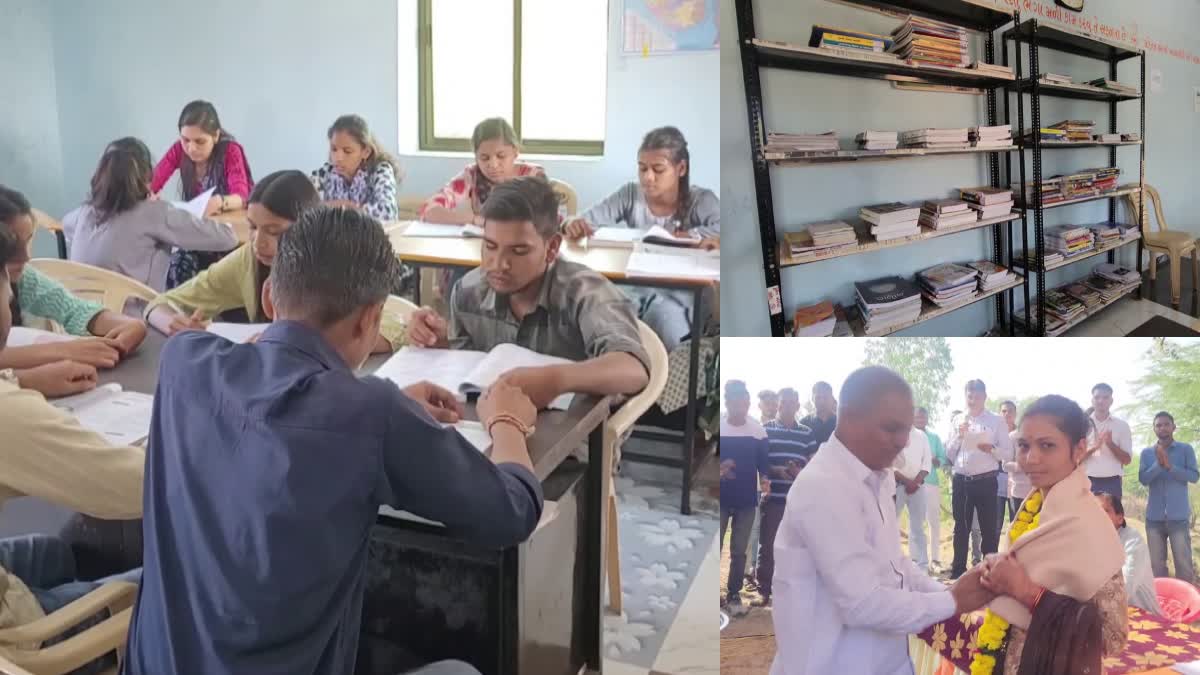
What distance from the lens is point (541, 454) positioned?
1555 mm

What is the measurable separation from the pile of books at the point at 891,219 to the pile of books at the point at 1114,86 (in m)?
0.40

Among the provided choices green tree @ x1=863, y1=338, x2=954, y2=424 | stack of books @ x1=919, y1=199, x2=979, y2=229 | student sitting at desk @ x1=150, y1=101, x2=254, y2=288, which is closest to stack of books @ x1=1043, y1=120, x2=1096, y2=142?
stack of books @ x1=919, y1=199, x2=979, y2=229

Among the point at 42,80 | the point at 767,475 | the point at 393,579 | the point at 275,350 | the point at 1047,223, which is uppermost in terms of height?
the point at 42,80

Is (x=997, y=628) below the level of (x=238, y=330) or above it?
below

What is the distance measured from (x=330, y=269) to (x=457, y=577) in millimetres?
730

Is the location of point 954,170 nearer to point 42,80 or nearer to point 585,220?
point 585,220

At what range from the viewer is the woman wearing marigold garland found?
1813 millimetres

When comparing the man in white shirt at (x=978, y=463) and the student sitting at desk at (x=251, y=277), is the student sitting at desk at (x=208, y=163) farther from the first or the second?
the man in white shirt at (x=978, y=463)

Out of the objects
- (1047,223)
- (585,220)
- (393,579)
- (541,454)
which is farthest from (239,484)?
(1047,223)

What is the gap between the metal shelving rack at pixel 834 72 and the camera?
1644 mm

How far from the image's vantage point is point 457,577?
1755mm

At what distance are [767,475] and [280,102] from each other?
4.04ft

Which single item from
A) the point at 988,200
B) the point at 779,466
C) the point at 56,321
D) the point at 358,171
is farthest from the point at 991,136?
the point at 56,321

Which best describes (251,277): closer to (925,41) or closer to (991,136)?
(925,41)
